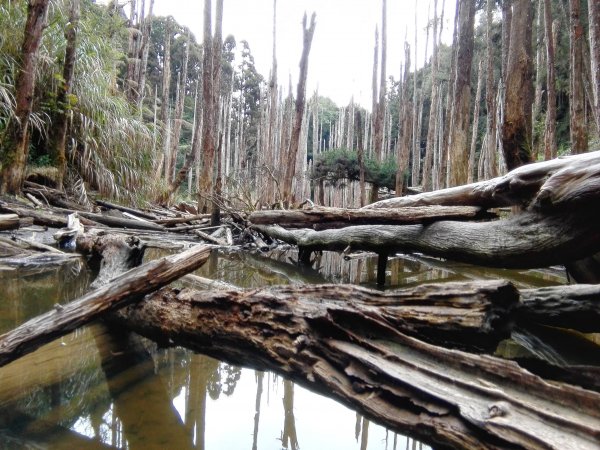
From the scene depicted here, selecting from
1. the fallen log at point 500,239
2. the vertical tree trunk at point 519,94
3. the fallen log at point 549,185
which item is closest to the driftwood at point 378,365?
the fallen log at point 549,185

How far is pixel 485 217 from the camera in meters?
3.71

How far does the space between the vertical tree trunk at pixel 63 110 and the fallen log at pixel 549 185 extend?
7.62 m

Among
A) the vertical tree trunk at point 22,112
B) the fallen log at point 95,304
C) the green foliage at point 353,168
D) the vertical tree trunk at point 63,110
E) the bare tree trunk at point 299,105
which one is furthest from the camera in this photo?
the green foliage at point 353,168

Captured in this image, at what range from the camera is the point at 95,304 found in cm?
195

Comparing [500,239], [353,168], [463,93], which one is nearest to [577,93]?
[463,93]

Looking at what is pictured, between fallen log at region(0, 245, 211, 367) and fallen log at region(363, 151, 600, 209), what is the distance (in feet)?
6.35

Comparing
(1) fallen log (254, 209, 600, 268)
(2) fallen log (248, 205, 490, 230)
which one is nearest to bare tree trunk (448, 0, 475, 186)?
(2) fallen log (248, 205, 490, 230)

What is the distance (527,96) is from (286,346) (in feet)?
17.9

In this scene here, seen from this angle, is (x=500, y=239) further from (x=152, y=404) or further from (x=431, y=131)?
(x=431, y=131)

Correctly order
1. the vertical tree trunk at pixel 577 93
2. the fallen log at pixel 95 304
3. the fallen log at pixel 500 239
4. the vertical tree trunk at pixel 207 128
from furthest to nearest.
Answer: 1. the vertical tree trunk at pixel 207 128
2. the vertical tree trunk at pixel 577 93
3. the fallen log at pixel 500 239
4. the fallen log at pixel 95 304

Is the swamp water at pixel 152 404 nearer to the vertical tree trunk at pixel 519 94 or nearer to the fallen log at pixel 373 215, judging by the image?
the fallen log at pixel 373 215

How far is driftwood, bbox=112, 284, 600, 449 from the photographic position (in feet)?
3.63

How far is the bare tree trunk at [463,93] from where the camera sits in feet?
28.4

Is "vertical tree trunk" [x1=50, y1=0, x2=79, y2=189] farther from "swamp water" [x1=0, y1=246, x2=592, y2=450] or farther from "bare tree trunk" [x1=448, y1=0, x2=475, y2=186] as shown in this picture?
"bare tree trunk" [x1=448, y1=0, x2=475, y2=186]
